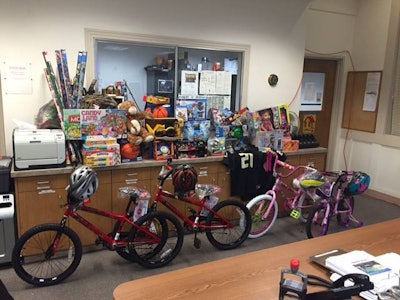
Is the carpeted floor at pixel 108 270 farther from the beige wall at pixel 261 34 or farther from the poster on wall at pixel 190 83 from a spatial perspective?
the poster on wall at pixel 190 83

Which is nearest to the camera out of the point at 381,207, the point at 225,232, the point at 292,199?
the point at 225,232

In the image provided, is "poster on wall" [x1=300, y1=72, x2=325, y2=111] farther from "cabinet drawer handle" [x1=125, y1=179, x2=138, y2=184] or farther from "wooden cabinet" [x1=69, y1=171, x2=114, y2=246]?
"wooden cabinet" [x1=69, y1=171, x2=114, y2=246]

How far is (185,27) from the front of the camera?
3.76 metres

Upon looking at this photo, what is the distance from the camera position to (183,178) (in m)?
2.92

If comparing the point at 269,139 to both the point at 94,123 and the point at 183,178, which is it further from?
the point at 94,123

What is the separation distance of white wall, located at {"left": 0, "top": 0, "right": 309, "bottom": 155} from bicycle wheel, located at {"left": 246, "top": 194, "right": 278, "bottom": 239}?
4.36 feet

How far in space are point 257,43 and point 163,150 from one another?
6.19 feet

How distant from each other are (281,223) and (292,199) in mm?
447

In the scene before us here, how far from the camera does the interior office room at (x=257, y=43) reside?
10.2 ft

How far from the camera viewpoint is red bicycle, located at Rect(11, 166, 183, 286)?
8.36 ft

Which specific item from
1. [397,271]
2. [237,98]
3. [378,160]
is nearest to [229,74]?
[237,98]

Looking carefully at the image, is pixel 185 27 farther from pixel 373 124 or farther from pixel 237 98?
pixel 373 124

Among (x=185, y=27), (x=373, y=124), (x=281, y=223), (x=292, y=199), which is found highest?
(x=185, y=27)

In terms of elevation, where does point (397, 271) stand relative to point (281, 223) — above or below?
above
